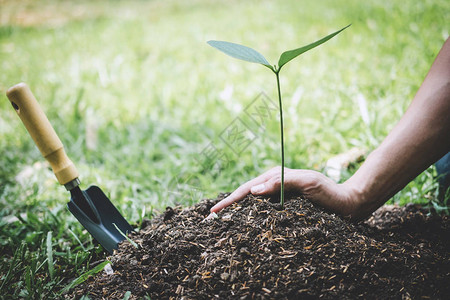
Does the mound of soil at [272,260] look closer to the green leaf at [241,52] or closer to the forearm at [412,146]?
the forearm at [412,146]

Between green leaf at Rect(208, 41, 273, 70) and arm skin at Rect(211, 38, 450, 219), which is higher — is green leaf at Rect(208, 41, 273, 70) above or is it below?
above

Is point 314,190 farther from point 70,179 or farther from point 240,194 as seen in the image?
point 70,179

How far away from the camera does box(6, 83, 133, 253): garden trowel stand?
4.84ft

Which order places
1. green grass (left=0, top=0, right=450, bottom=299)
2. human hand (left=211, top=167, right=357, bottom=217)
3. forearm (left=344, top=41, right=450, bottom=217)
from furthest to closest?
1. green grass (left=0, top=0, right=450, bottom=299)
2. human hand (left=211, top=167, right=357, bottom=217)
3. forearm (left=344, top=41, right=450, bottom=217)

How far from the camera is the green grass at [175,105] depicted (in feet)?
6.48

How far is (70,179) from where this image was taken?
1.61 m

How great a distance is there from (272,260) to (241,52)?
27.6 inches

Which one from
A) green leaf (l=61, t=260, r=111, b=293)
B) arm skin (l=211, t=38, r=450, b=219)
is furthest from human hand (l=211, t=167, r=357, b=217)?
green leaf (l=61, t=260, r=111, b=293)

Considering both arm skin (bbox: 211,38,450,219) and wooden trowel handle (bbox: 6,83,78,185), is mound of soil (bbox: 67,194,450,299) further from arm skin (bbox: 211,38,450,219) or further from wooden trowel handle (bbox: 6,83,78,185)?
wooden trowel handle (bbox: 6,83,78,185)

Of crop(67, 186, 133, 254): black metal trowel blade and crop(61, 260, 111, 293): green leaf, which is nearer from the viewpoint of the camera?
crop(61, 260, 111, 293): green leaf

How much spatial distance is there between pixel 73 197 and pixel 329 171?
57.8 inches

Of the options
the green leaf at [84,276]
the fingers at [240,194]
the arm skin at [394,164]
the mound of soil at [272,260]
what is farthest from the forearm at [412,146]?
the green leaf at [84,276]

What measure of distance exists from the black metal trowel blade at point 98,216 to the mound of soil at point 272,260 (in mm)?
139

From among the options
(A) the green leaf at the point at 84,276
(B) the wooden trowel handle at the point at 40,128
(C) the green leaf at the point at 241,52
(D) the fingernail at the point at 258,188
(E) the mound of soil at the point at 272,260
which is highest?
(B) the wooden trowel handle at the point at 40,128
